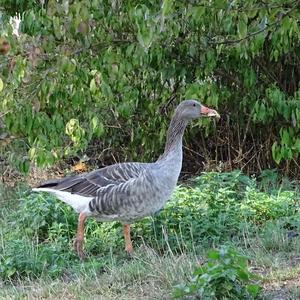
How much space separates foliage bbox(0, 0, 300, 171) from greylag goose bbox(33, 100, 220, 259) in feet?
2.28

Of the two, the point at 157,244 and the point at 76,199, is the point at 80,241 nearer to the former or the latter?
the point at 76,199

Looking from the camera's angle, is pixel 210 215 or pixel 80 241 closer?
pixel 80 241

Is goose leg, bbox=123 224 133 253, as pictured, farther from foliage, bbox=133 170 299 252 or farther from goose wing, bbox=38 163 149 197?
goose wing, bbox=38 163 149 197

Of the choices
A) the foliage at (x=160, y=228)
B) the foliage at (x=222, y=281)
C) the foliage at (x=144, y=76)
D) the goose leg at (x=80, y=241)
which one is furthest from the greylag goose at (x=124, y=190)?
the foliage at (x=222, y=281)

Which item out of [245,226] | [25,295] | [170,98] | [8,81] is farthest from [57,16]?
[170,98]

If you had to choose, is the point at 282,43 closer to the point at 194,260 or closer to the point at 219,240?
the point at 219,240

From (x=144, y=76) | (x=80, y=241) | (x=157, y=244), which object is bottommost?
(x=157, y=244)

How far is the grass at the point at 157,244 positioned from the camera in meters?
6.89

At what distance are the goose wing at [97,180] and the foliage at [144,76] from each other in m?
0.53

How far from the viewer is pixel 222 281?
235 inches

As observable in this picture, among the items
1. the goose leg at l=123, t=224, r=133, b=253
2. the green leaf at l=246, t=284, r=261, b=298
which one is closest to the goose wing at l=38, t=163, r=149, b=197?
the goose leg at l=123, t=224, r=133, b=253

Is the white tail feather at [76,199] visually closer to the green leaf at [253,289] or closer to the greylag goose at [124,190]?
the greylag goose at [124,190]

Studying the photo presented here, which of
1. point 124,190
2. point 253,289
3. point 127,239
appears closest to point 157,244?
point 127,239

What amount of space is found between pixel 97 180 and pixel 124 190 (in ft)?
1.49
